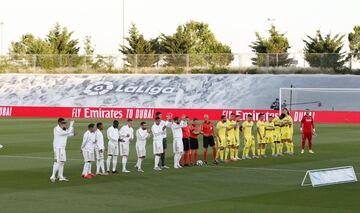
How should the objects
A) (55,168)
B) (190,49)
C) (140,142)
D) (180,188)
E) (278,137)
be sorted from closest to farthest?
(180,188), (55,168), (140,142), (278,137), (190,49)

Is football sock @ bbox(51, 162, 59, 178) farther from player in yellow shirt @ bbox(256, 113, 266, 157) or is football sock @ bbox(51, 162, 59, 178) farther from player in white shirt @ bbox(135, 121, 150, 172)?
player in yellow shirt @ bbox(256, 113, 266, 157)

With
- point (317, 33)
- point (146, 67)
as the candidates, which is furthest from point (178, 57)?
point (317, 33)

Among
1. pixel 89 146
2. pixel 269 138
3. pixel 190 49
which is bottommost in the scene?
pixel 269 138

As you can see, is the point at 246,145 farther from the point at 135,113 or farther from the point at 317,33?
the point at 317,33

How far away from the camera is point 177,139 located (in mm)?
36500

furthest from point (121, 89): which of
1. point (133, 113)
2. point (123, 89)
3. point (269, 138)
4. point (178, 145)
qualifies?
point (178, 145)

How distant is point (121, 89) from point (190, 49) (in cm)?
2399

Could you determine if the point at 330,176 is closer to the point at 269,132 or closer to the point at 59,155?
the point at 59,155

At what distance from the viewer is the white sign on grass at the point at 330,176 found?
2968 centimetres

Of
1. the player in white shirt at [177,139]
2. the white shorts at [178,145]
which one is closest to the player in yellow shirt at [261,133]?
the player in white shirt at [177,139]

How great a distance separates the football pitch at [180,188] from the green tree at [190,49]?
1956 inches

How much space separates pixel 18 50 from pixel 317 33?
152 ft

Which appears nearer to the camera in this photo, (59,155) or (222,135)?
(59,155)

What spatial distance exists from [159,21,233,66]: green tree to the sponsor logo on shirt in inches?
237
